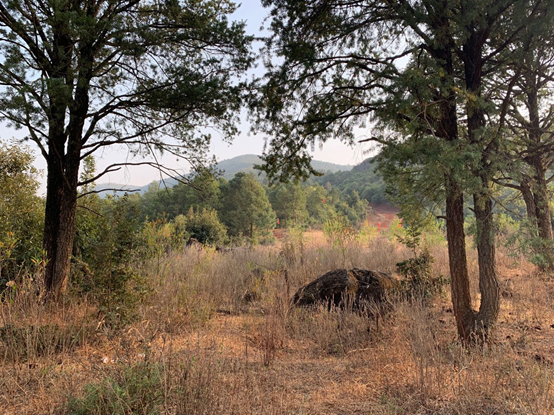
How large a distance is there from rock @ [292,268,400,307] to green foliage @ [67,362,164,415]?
141 inches

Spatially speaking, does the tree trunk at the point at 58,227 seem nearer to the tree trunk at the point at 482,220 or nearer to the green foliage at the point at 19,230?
the green foliage at the point at 19,230

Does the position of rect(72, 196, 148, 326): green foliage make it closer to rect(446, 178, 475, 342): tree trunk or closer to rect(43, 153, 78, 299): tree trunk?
rect(43, 153, 78, 299): tree trunk

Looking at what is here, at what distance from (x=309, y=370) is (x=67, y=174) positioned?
15.0 feet

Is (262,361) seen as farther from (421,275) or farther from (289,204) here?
(289,204)

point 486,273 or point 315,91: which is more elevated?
point 315,91

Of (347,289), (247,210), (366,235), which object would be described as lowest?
(347,289)

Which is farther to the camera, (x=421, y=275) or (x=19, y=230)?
(x=421, y=275)

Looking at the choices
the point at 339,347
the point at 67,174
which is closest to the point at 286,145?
the point at 339,347

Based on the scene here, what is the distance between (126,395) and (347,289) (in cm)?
426

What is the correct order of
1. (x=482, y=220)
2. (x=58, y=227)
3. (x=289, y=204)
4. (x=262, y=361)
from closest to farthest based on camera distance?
(x=262, y=361), (x=482, y=220), (x=58, y=227), (x=289, y=204)

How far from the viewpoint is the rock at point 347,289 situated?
5871 mm

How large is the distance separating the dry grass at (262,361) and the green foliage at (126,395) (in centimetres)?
1

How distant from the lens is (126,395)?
2316 mm

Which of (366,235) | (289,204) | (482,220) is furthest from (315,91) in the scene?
(289,204)
